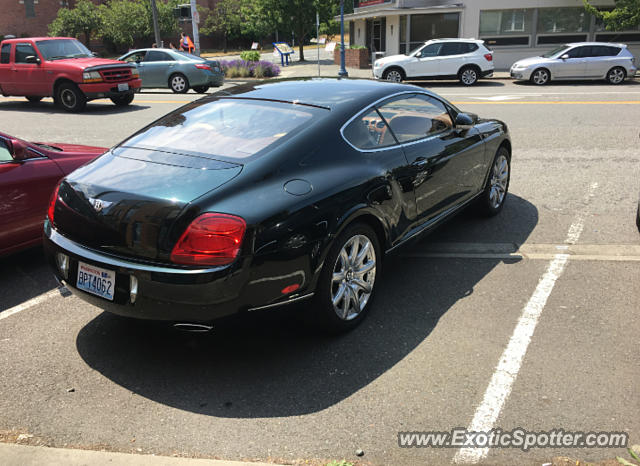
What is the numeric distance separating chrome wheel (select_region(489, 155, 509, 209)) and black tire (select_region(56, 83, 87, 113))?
39.4 feet

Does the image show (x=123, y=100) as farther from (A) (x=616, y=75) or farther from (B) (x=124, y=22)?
(B) (x=124, y=22)

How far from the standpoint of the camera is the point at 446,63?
21797 mm

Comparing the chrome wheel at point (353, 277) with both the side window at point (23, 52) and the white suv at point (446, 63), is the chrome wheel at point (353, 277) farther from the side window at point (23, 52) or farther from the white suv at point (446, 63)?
the white suv at point (446, 63)

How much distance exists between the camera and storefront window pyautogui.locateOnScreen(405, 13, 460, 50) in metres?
28.3

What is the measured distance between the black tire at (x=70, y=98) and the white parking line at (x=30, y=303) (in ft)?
38.0

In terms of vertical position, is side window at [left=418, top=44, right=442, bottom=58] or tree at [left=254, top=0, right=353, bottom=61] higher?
tree at [left=254, top=0, right=353, bottom=61]

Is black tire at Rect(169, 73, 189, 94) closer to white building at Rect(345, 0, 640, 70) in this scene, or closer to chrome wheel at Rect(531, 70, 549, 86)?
chrome wheel at Rect(531, 70, 549, 86)

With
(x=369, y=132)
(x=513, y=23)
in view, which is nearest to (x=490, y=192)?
(x=369, y=132)

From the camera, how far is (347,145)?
3.95 meters

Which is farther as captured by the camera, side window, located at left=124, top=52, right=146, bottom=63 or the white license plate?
side window, located at left=124, top=52, right=146, bottom=63

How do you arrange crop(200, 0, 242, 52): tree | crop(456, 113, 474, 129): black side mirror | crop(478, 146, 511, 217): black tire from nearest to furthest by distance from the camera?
crop(456, 113, 474, 129): black side mirror → crop(478, 146, 511, 217): black tire → crop(200, 0, 242, 52): tree

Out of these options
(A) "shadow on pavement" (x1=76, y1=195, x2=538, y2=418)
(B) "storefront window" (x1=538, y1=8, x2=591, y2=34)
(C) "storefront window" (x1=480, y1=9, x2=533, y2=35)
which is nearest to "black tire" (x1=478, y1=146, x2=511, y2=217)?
(A) "shadow on pavement" (x1=76, y1=195, x2=538, y2=418)

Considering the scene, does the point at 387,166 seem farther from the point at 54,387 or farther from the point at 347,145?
the point at 54,387

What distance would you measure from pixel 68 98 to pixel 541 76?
634 inches
